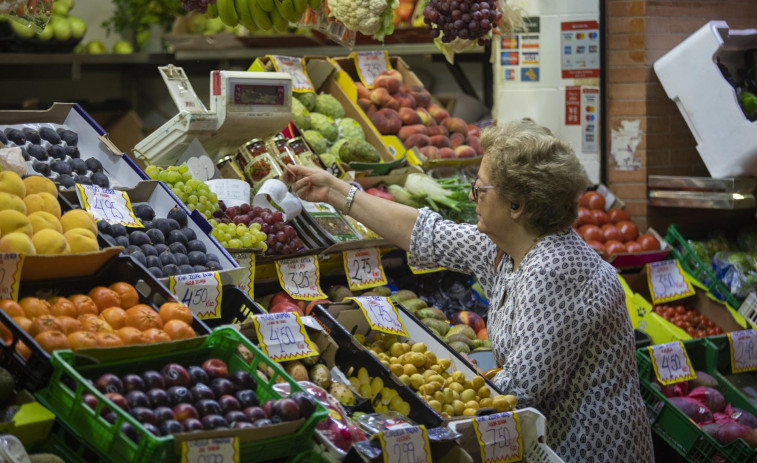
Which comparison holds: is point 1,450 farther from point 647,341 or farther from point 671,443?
point 647,341

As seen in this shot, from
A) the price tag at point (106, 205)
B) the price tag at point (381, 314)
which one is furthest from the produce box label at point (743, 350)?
the price tag at point (106, 205)

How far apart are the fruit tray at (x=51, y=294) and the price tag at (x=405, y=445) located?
49 centimetres

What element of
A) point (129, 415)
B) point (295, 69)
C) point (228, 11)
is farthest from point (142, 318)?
point (295, 69)

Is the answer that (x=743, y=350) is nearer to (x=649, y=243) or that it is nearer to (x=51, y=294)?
(x=649, y=243)

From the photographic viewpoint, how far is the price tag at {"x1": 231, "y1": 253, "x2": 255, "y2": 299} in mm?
3021

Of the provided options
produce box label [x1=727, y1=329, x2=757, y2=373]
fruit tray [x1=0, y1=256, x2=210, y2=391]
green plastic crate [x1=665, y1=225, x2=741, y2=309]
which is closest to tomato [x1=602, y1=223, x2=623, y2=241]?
green plastic crate [x1=665, y1=225, x2=741, y2=309]

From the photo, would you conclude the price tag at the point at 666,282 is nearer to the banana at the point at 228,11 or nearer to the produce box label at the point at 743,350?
the produce box label at the point at 743,350

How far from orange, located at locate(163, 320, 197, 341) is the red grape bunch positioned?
2.08 meters

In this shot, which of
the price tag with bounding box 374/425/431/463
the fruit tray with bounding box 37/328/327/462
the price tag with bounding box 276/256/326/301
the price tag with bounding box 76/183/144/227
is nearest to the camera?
the fruit tray with bounding box 37/328/327/462

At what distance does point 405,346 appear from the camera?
9.05ft

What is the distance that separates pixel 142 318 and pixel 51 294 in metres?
0.24

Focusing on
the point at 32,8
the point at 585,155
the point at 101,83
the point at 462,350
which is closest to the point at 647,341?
the point at 462,350

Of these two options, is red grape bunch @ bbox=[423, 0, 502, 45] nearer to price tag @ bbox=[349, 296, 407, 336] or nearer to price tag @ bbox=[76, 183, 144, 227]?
price tag @ bbox=[349, 296, 407, 336]

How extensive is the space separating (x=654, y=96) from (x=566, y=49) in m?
Result: 0.58
